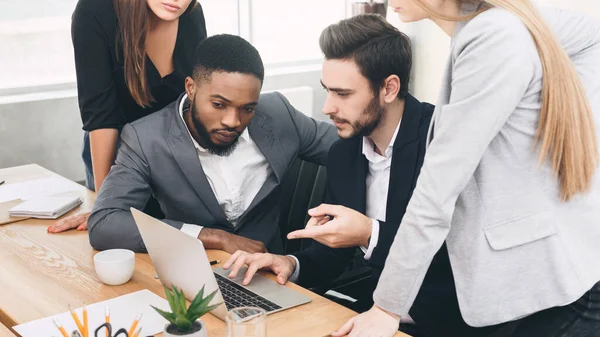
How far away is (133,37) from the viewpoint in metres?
2.22

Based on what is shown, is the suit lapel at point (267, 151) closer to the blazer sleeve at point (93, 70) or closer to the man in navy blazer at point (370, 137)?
the man in navy blazer at point (370, 137)

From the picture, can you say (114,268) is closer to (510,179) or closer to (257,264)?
(257,264)

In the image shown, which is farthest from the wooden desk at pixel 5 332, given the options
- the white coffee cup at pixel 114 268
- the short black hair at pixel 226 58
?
the short black hair at pixel 226 58

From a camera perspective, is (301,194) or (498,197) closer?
(498,197)

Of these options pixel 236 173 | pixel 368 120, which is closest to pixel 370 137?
Answer: pixel 368 120

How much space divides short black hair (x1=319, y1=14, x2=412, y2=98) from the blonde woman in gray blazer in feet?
1.64

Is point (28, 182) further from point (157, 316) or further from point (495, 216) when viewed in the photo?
point (495, 216)

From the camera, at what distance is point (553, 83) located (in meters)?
1.32

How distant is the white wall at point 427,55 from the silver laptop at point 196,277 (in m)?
3.14

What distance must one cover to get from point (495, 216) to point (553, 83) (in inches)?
10.8

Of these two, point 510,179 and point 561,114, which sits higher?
point 561,114

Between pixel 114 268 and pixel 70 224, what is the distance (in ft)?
1.65

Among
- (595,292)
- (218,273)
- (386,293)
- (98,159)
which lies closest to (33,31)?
(98,159)

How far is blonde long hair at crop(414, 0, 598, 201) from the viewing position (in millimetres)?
1320
